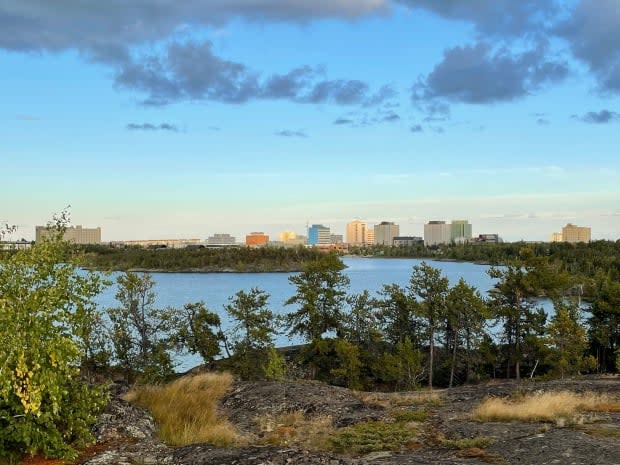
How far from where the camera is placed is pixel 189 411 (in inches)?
566

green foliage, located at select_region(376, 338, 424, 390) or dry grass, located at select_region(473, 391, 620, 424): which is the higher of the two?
dry grass, located at select_region(473, 391, 620, 424)

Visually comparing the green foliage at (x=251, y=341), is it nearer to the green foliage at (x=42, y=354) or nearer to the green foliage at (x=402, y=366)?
the green foliage at (x=402, y=366)

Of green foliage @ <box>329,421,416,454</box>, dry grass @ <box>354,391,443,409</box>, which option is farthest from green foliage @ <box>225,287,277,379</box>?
green foliage @ <box>329,421,416,454</box>

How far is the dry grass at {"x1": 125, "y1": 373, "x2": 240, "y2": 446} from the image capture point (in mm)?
12492

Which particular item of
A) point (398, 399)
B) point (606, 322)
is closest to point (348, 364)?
point (606, 322)

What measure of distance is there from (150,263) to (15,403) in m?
191

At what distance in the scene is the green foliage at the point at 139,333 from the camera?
38312mm

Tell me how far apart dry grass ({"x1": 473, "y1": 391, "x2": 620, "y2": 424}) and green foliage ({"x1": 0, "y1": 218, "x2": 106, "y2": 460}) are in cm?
885

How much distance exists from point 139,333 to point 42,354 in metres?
32.4

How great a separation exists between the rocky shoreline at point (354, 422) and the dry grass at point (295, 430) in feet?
1.23

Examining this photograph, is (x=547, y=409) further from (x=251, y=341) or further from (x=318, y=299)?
(x=318, y=299)

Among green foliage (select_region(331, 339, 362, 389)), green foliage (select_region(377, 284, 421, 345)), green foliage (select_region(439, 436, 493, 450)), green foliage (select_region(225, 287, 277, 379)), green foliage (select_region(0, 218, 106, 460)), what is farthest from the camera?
green foliage (select_region(377, 284, 421, 345))

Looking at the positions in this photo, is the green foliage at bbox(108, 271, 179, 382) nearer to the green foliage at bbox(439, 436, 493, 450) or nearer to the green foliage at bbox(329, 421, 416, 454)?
the green foliage at bbox(329, 421, 416, 454)

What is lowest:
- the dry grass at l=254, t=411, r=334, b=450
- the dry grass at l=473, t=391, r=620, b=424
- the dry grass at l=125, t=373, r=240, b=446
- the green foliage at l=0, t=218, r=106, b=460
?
the dry grass at l=254, t=411, r=334, b=450
